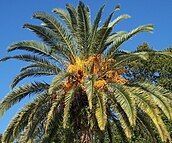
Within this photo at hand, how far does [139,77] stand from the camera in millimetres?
45156

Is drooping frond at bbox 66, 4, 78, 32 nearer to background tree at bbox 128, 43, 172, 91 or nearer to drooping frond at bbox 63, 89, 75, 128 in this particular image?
drooping frond at bbox 63, 89, 75, 128

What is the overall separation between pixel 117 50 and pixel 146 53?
1910mm

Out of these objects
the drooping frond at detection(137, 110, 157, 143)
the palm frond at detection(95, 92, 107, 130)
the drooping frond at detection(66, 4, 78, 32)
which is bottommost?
the palm frond at detection(95, 92, 107, 130)

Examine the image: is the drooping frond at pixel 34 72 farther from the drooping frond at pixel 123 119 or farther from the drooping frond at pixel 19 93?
the drooping frond at pixel 123 119

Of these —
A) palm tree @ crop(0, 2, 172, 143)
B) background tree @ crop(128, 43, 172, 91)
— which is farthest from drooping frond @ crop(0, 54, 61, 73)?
background tree @ crop(128, 43, 172, 91)

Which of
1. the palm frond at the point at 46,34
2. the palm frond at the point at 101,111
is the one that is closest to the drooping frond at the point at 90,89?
the palm frond at the point at 101,111

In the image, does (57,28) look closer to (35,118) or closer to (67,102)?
(67,102)

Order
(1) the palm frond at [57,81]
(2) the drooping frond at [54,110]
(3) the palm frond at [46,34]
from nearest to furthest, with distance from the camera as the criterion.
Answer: (1) the palm frond at [57,81], (2) the drooping frond at [54,110], (3) the palm frond at [46,34]

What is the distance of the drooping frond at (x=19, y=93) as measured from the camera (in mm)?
25219

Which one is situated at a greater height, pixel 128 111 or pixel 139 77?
pixel 139 77

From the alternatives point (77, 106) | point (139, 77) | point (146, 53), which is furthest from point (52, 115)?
point (139, 77)

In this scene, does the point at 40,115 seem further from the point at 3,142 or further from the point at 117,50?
the point at 117,50

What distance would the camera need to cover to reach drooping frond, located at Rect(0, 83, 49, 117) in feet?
82.7

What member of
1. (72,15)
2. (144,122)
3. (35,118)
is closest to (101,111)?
(35,118)
